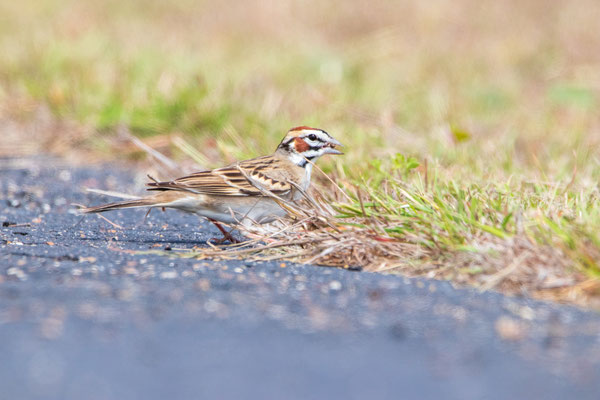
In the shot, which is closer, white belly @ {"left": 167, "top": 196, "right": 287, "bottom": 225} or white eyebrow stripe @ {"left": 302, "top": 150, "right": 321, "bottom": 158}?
white belly @ {"left": 167, "top": 196, "right": 287, "bottom": 225}

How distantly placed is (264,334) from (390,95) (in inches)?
357

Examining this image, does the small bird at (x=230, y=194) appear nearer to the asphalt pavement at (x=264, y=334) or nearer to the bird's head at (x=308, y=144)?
the bird's head at (x=308, y=144)

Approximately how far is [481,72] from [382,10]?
4.01 meters

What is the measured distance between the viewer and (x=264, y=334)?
355cm

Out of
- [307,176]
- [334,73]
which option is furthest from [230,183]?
[334,73]

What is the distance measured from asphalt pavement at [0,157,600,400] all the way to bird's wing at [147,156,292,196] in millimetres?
1094

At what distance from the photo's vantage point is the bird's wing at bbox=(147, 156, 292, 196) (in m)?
6.00

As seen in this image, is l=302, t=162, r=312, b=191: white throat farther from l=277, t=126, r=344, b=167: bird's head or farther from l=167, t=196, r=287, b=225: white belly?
l=167, t=196, r=287, b=225: white belly

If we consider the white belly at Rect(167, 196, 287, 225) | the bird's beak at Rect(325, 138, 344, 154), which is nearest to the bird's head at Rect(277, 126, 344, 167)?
the bird's beak at Rect(325, 138, 344, 154)

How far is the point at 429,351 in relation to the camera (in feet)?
11.3

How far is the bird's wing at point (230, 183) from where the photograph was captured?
6.00 meters

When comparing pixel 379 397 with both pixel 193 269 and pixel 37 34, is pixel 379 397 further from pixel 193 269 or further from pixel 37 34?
pixel 37 34

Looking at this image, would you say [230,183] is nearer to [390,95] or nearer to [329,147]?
[329,147]

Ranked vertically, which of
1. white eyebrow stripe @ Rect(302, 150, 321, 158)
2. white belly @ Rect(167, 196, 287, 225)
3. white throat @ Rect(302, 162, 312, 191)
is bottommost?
white belly @ Rect(167, 196, 287, 225)
